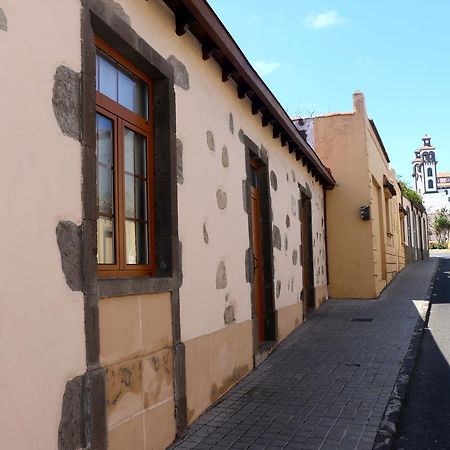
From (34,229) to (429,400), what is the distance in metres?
4.22

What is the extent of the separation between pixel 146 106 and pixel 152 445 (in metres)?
2.61

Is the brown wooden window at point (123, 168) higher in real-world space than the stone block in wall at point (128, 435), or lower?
higher

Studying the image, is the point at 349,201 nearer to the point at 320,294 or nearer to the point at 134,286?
the point at 320,294

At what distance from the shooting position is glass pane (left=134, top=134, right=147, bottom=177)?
404 cm

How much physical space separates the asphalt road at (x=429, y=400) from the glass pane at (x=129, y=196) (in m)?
2.72

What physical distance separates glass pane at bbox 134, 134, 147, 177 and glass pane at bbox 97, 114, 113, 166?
397mm

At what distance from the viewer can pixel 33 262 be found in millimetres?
2562

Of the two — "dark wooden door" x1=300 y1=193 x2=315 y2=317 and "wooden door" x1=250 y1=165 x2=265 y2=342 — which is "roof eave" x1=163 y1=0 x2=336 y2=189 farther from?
"dark wooden door" x1=300 y1=193 x2=315 y2=317

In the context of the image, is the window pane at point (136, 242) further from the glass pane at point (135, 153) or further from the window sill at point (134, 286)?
the glass pane at point (135, 153)

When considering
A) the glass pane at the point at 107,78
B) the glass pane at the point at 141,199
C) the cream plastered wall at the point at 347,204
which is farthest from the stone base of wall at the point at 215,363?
the cream plastered wall at the point at 347,204

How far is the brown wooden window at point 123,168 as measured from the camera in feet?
11.6

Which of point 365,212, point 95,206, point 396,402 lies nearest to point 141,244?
point 95,206

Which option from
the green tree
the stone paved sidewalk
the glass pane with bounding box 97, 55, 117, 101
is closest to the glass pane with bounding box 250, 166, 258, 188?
the stone paved sidewalk

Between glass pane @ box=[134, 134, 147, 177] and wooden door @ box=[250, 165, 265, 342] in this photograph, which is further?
wooden door @ box=[250, 165, 265, 342]
